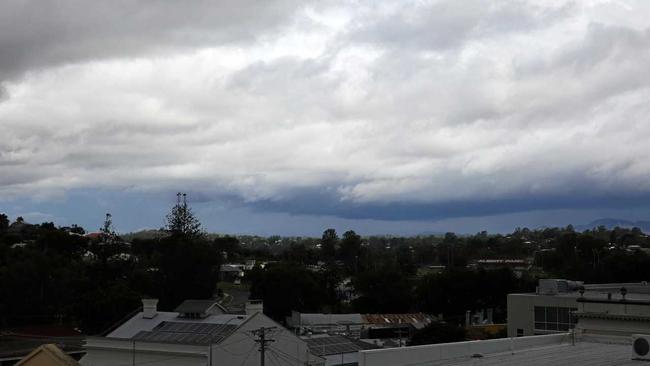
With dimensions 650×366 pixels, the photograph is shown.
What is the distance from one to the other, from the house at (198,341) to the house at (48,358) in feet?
69.4

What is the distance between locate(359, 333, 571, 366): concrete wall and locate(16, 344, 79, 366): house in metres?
7.53

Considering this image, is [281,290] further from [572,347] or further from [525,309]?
[572,347]

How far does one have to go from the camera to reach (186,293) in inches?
3745

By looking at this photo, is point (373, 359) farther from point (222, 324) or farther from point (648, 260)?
point (648, 260)

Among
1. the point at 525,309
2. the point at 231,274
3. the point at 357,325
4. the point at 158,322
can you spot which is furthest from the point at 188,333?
the point at 231,274

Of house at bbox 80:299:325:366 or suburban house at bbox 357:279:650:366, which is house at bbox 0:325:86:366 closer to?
house at bbox 80:299:325:366

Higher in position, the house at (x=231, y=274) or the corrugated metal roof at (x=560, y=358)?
the corrugated metal roof at (x=560, y=358)

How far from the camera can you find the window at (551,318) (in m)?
58.9

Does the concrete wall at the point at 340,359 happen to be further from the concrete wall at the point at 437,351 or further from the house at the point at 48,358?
the house at the point at 48,358

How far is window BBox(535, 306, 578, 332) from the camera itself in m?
58.9

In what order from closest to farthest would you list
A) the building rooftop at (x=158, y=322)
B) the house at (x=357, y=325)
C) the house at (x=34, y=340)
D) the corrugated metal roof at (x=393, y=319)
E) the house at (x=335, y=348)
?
the building rooftop at (x=158, y=322)
the house at (x=335, y=348)
the house at (x=34, y=340)
the house at (x=357, y=325)
the corrugated metal roof at (x=393, y=319)

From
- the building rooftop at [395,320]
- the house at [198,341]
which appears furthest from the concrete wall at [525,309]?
the building rooftop at [395,320]

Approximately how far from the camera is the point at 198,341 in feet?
142

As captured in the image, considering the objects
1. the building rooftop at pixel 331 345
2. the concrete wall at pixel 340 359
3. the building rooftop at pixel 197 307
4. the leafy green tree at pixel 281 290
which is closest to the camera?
the building rooftop at pixel 197 307
